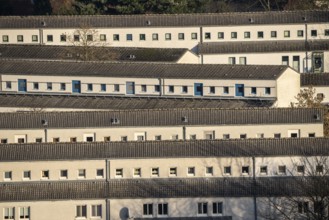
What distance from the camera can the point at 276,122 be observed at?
403 ft

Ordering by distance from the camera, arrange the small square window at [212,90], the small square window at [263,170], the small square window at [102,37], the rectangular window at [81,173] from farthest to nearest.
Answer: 1. the small square window at [102,37]
2. the small square window at [212,90]
3. the rectangular window at [81,173]
4. the small square window at [263,170]

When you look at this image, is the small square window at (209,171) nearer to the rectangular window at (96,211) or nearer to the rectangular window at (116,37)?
the rectangular window at (96,211)

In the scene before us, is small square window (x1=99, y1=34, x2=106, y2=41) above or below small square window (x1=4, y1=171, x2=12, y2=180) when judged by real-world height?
above

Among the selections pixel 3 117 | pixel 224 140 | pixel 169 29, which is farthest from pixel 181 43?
pixel 224 140

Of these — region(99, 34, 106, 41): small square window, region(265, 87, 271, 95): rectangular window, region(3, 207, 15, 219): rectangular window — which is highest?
region(99, 34, 106, 41): small square window

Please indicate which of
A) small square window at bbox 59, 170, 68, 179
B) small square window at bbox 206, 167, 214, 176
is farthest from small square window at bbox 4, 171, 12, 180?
small square window at bbox 206, 167, 214, 176

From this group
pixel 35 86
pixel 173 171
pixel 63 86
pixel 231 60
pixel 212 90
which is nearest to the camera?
pixel 173 171

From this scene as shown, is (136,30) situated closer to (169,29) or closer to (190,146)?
(169,29)

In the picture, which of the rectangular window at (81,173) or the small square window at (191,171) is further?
the rectangular window at (81,173)

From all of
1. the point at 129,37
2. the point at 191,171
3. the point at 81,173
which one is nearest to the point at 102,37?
the point at 129,37

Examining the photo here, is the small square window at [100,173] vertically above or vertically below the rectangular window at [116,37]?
below

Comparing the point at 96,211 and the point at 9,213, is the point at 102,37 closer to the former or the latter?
the point at 96,211

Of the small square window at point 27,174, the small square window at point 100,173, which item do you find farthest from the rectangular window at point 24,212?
the small square window at point 100,173

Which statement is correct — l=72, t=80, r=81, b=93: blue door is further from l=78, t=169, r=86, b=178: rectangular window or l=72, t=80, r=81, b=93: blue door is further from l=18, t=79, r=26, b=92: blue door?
l=78, t=169, r=86, b=178: rectangular window
